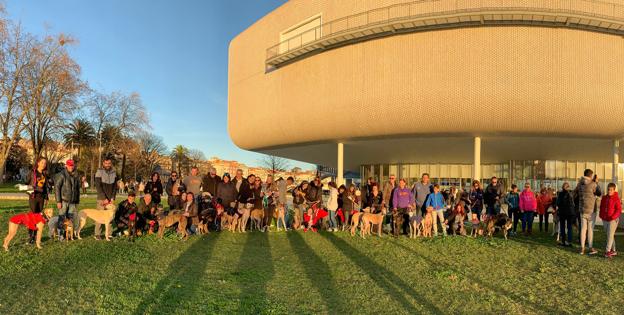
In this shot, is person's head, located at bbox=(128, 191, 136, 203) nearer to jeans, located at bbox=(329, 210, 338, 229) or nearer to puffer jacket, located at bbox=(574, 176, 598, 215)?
jeans, located at bbox=(329, 210, 338, 229)

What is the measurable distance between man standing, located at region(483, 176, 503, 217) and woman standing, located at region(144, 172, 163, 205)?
34.2ft

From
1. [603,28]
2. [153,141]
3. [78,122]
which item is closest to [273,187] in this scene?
[603,28]

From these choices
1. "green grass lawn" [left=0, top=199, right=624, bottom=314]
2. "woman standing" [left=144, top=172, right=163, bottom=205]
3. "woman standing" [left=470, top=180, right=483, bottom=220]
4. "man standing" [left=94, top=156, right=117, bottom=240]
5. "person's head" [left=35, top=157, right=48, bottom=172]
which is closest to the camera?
"green grass lawn" [left=0, top=199, right=624, bottom=314]

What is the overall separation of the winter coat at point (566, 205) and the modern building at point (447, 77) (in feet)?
32.4

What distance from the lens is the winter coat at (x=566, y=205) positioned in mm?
11070

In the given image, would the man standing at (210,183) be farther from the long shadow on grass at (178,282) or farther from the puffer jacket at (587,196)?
the puffer jacket at (587,196)

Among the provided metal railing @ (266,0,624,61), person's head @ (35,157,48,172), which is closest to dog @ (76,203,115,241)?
person's head @ (35,157,48,172)

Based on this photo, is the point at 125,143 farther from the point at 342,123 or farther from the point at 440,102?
the point at 440,102

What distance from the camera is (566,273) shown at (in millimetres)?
7742

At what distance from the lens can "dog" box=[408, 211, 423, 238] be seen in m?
12.0

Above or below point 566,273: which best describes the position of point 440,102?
above

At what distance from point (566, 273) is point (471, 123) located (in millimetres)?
14558

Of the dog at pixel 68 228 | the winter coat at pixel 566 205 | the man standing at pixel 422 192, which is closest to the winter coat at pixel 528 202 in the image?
the winter coat at pixel 566 205

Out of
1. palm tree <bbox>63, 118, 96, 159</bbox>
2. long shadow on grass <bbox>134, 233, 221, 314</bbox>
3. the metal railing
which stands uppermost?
the metal railing
